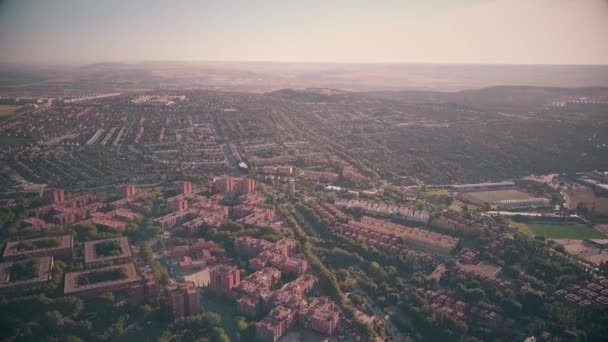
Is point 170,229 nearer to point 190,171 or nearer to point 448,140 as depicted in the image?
point 190,171

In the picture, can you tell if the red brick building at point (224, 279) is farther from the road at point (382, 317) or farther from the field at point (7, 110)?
the field at point (7, 110)

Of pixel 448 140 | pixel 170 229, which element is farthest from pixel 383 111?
pixel 170 229

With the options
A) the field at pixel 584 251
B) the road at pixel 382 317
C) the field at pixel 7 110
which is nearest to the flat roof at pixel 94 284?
the road at pixel 382 317

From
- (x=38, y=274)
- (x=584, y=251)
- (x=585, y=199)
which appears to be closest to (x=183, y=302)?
(x=38, y=274)

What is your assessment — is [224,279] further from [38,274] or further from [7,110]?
[7,110]

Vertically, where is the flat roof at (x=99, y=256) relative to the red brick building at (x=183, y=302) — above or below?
above

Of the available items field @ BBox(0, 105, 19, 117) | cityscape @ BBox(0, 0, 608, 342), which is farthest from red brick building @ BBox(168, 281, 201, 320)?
field @ BBox(0, 105, 19, 117)

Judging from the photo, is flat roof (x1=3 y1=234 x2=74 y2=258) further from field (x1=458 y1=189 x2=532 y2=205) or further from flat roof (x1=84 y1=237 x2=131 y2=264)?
field (x1=458 y1=189 x2=532 y2=205)
